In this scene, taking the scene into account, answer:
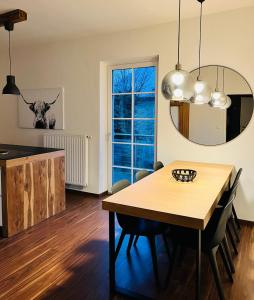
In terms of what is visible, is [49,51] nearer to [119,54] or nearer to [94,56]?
[94,56]

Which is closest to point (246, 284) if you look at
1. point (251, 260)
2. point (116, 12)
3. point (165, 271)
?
point (251, 260)

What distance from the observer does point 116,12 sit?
314 cm

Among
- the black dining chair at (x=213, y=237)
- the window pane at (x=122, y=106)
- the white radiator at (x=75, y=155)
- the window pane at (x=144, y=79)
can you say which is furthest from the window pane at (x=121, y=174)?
the black dining chair at (x=213, y=237)

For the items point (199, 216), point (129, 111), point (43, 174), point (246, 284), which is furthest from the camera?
point (129, 111)

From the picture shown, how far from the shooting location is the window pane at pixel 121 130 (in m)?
4.14

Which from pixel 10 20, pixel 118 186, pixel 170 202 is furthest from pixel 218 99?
pixel 10 20

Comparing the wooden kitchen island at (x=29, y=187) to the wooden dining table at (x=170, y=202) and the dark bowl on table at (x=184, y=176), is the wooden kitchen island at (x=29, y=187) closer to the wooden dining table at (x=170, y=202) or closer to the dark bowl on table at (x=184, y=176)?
the wooden dining table at (x=170, y=202)

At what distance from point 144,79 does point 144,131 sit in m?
0.76

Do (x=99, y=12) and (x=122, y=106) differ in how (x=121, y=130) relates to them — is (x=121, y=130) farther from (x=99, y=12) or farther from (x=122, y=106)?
(x=99, y=12)

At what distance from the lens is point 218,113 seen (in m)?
3.35

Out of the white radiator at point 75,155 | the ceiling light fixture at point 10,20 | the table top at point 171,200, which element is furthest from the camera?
the white radiator at point 75,155

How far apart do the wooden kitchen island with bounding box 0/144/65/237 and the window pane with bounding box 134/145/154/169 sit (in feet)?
3.70

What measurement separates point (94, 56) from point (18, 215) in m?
2.47

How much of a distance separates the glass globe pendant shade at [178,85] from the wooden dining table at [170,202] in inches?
28.7
